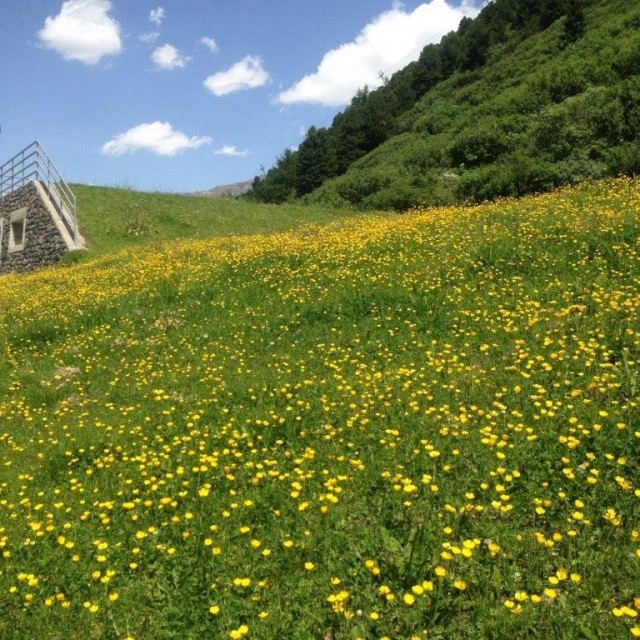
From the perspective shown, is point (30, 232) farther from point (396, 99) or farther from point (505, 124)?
point (396, 99)

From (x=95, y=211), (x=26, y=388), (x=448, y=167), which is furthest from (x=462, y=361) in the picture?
(x=448, y=167)

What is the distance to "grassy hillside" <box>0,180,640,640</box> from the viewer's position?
3.87 metres

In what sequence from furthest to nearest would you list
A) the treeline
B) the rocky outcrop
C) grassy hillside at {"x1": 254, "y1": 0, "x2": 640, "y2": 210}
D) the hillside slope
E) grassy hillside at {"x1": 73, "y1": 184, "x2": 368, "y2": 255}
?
the treeline, grassy hillside at {"x1": 73, "y1": 184, "x2": 368, "y2": 255}, the rocky outcrop, grassy hillside at {"x1": 254, "y1": 0, "x2": 640, "y2": 210}, the hillside slope

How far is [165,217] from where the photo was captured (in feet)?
93.0

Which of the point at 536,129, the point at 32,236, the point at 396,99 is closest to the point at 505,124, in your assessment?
the point at 536,129

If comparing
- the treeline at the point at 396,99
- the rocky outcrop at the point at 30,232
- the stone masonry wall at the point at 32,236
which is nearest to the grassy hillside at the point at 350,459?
the rocky outcrop at the point at 30,232

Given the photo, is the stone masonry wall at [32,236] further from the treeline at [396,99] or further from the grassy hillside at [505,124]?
the treeline at [396,99]

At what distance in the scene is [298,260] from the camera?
13953 millimetres

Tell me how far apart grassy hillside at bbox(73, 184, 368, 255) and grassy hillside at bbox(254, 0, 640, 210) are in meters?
7.85

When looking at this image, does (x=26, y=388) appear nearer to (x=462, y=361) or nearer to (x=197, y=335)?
(x=197, y=335)

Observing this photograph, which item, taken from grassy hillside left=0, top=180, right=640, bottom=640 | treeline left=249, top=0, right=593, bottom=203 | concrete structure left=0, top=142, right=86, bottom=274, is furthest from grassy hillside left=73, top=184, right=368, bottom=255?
treeline left=249, top=0, right=593, bottom=203

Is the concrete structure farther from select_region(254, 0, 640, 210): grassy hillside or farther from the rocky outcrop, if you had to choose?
select_region(254, 0, 640, 210): grassy hillside

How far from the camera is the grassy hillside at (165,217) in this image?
1015 inches

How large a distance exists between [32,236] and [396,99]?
252ft
